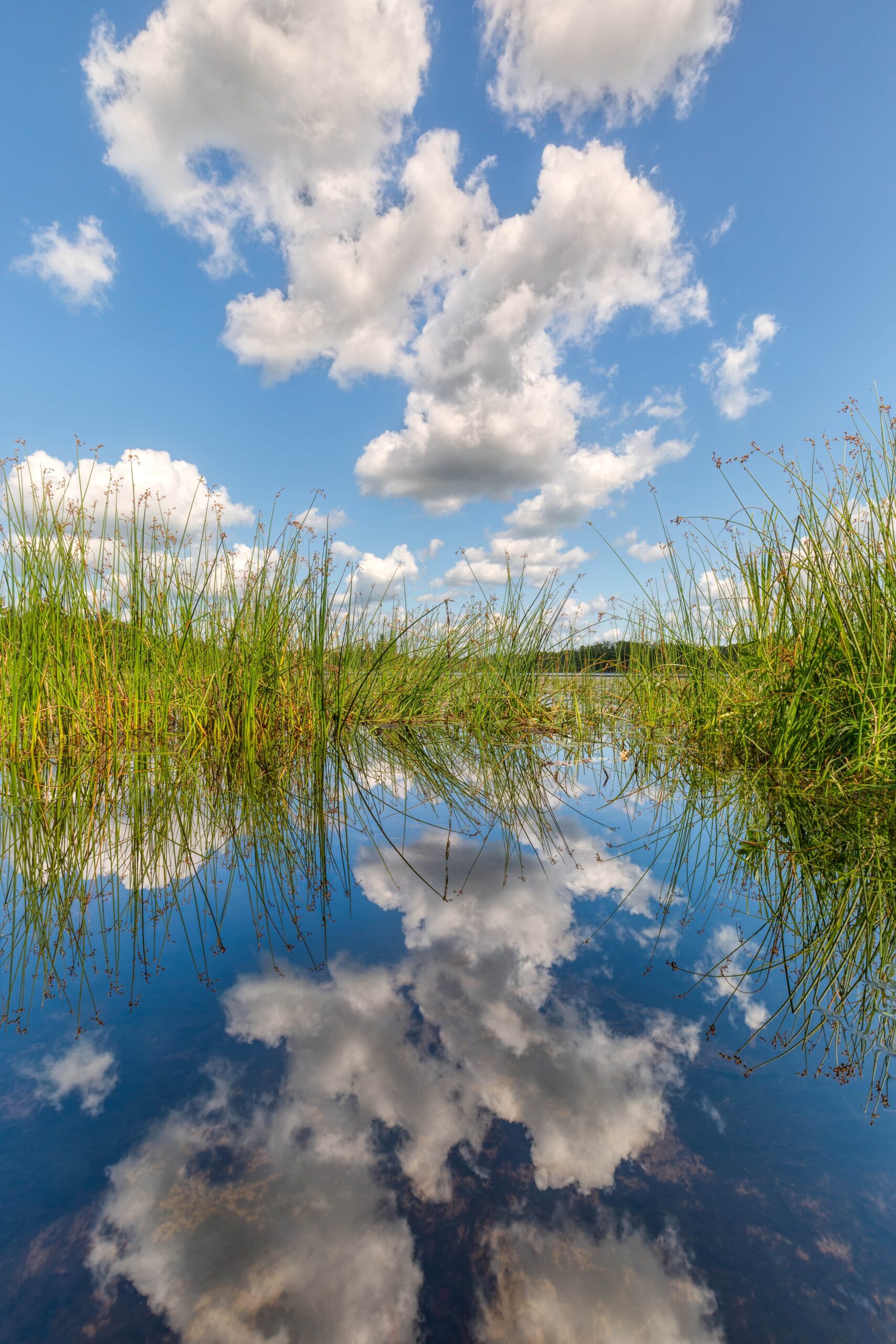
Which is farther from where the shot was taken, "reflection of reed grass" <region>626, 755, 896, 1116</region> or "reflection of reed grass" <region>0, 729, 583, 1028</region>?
"reflection of reed grass" <region>0, 729, 583, 1028</region>

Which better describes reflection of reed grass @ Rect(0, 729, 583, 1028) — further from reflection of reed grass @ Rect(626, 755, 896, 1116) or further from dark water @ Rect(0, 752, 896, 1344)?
reflection of reed grass @ Rect(626, 755, 896, 1116)

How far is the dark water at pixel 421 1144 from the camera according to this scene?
1.91 feet

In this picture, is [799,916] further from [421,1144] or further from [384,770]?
[384,770]

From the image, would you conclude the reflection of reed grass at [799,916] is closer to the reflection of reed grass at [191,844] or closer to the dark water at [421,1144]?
the dark water at [421,1144]

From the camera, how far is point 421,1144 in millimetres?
771

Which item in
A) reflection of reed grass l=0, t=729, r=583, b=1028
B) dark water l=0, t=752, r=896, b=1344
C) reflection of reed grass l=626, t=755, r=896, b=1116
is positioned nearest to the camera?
dark water l=0, t=752, r=896, b=1344

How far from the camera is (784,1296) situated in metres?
0.59

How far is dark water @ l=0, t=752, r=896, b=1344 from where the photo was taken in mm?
583

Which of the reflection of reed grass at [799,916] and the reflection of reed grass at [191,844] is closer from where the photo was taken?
the reflection of reed grass at [799,916]

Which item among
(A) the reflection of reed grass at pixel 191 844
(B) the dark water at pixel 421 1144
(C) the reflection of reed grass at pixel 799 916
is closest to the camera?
(B) the dark water at pixel 421 1144

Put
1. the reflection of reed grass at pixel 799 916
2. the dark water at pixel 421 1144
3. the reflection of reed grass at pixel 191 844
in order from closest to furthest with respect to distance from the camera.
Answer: the dark water at pixel 421 1144
the reflection of reed grass at pixel 799 916
the reflection of reed grass at pixel 191 844

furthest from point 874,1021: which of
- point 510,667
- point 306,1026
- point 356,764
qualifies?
point 510,667

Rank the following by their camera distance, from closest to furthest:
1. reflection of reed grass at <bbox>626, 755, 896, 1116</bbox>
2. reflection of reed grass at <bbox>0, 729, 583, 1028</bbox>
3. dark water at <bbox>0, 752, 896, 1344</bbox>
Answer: dark water at <bbox>0, 752, 896, 1344</bbox>
reflection of reed grass at <bbox>626, 755, 896, 1116</bbox>
reflection of reed grass at <bbox>0, 729, 583, 1028</bbox>

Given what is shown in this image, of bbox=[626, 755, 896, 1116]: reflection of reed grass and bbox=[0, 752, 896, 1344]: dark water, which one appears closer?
bbox=[0, 752, 896, 1344]: dark water
